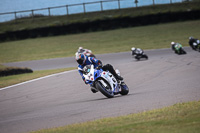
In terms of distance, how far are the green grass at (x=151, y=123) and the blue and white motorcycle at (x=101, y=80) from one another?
2.54m

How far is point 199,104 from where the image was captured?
22.0ft

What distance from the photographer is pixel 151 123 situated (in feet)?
18.0

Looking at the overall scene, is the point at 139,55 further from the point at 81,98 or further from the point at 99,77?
the point at 99,77

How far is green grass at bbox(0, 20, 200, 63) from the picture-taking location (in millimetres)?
28391

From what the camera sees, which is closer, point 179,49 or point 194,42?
point 179,49

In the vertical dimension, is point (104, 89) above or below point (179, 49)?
above

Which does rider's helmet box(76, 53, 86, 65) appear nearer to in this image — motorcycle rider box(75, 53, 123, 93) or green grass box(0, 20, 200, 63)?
motorcycle rider box(75, 53, 123, 93)

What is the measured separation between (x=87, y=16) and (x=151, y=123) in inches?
1339

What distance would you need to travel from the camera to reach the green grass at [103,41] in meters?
28.4

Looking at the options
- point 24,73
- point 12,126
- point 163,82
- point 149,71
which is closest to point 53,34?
point 24,73

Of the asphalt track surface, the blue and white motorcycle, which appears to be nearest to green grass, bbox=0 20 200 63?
the asphalt track surface

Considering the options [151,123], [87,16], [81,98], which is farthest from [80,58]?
[87,16]

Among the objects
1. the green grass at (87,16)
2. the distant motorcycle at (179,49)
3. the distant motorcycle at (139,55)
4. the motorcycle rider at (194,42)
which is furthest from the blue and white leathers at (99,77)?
the green grass at (87,16)

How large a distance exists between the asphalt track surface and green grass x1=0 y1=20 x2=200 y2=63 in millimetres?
12972
